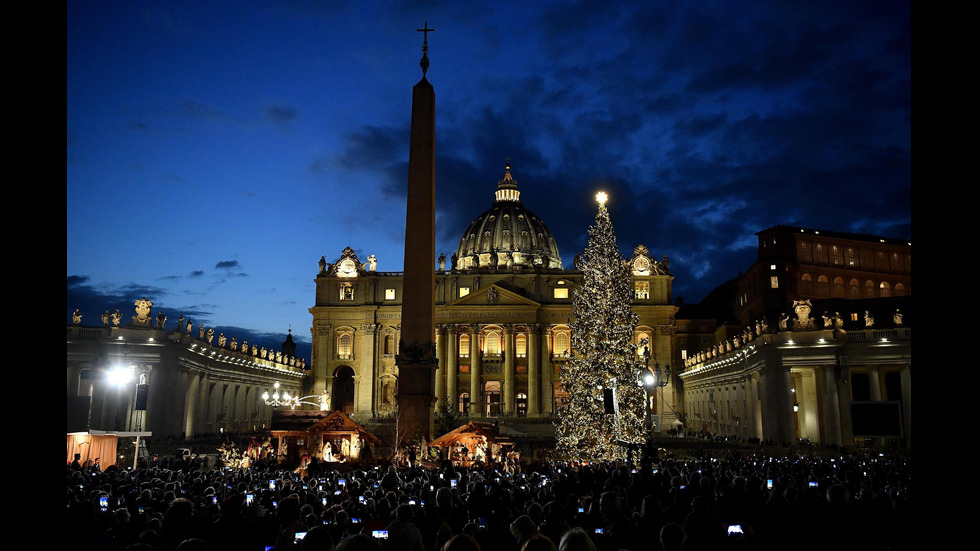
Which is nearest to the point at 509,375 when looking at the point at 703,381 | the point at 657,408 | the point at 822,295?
the point at 657,408

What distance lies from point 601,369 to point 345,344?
214ft

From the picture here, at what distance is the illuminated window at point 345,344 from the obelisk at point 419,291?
202ft

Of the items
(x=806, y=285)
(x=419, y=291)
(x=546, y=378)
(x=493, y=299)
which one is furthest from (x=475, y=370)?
(x=419, y=291)

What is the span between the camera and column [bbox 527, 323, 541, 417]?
82625 millimetres

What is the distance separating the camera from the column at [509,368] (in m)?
83.5

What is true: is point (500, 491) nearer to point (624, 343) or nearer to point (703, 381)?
point (624, 343)

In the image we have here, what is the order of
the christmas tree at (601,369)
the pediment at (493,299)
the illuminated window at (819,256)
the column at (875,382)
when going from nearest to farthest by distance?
1. the christmas tree at (601,369)
2. the column at (875,382)
3. the illuminated window at (819,256)
4. the pediment at (493,299)

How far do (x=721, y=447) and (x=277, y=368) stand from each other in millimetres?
48029

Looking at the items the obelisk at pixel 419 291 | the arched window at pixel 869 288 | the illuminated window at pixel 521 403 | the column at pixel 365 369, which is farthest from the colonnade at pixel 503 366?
the obelisk at pixel 419 291

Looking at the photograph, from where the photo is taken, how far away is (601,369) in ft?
91.7

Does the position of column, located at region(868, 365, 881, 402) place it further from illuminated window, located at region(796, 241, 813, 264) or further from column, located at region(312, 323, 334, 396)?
column, located at region(312, 323, 334, 396)

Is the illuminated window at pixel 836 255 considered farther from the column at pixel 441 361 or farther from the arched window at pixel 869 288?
the column at pixel 441 361

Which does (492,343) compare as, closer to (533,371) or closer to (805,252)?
(533,371)
